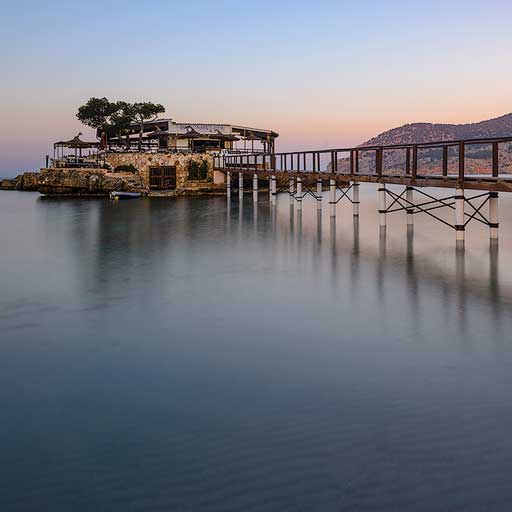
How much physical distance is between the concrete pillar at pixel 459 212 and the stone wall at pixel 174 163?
38.0 m

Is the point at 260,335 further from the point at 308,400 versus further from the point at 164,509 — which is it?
the point at 164,509

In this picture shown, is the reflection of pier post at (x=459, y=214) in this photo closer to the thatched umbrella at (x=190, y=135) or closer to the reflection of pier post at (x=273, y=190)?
the reflection of pier post at (x=273, y=190)

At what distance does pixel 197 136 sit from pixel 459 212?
141ft

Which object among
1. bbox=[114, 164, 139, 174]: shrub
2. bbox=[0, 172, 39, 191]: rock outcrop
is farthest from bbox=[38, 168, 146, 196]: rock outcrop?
bbox=[0, 172, 39, 191]: rock outcrop

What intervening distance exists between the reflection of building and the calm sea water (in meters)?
47.2

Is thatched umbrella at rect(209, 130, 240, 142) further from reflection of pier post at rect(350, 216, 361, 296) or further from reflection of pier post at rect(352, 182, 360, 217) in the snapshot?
reflection of pier post at rect(350, 216, 361, 296)

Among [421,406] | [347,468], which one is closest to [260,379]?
[421,406]

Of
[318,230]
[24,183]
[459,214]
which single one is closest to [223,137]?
[24,183]

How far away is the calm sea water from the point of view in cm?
433

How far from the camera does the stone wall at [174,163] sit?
55.3m

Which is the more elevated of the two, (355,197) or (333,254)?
(355,197)

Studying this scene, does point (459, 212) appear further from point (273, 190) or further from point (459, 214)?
point (273, 190)

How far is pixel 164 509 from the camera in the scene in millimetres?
4047

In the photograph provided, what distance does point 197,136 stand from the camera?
59219 mm
